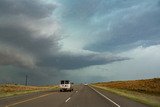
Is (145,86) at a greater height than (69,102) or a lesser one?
greater

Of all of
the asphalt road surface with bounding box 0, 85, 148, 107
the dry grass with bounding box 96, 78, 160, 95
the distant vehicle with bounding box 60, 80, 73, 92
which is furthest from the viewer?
the dry grass with bounding box 96, 78, 160, 95

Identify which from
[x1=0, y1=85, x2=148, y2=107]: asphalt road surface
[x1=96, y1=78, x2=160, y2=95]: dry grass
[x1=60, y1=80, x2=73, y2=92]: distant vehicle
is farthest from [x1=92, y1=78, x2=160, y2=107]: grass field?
[x1=60, y1=80, x2=73, y2=92]: distant vehicle

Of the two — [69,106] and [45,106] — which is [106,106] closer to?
[69,106]

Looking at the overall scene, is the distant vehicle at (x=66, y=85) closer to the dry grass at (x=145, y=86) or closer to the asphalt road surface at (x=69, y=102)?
the dry grass at (x=145, y=86)

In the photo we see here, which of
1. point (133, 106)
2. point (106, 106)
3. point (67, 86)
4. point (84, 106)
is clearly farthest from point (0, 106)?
point (67, 86)

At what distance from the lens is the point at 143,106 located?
862 inches

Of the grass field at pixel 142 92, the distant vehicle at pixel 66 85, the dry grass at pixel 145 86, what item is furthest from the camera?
the dry grass at pixel 145 86

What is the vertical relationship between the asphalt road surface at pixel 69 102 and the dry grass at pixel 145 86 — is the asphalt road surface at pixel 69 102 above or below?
below

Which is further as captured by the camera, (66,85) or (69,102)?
(66,85)

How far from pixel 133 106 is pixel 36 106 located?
6.40 m

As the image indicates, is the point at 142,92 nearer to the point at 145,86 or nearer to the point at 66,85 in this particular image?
the point at 66,85

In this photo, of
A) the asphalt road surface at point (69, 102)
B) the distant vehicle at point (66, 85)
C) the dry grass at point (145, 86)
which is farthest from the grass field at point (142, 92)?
the distant vehicle at point (66, 85)

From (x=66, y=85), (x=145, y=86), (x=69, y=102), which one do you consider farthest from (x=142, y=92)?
(x=69, y=102)

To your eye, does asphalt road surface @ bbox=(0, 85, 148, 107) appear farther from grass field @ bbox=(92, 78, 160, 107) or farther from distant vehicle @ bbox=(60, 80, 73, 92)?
distant vehicle @ bbox=(60, 80, 73, 92)
